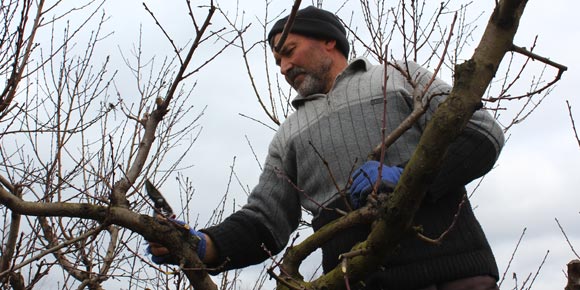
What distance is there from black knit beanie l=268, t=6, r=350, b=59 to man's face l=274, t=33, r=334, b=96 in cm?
6

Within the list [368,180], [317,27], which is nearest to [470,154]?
[368,180]

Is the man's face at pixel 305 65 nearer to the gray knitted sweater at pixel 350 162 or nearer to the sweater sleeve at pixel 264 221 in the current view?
the gray knitted sweater at pixel 350 162

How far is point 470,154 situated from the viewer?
7.53ft

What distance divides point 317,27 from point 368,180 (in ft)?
4.77

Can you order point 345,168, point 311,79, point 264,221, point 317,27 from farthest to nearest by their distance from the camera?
point 317,27
point 311,79
point 264,221
point 345,168

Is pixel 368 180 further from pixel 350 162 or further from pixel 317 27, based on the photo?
pixel 317 27

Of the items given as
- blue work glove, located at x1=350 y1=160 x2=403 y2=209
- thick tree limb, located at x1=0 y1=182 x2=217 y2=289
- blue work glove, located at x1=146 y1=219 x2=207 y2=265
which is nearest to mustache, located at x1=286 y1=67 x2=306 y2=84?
blue work glove, located at x1=146 y1=219 x2=207 y2=265

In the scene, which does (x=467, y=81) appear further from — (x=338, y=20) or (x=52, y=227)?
(x=52, y=227)

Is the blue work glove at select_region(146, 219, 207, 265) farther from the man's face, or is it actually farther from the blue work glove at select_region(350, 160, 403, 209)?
the man's face

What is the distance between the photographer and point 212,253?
8.98ft

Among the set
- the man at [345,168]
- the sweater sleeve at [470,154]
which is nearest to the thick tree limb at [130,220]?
the man at [345,168]

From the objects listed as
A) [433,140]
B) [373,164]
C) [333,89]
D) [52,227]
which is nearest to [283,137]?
[333,89]

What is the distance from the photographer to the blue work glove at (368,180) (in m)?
2.07

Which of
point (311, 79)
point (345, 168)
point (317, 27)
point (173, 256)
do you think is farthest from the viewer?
point (317, 27)
